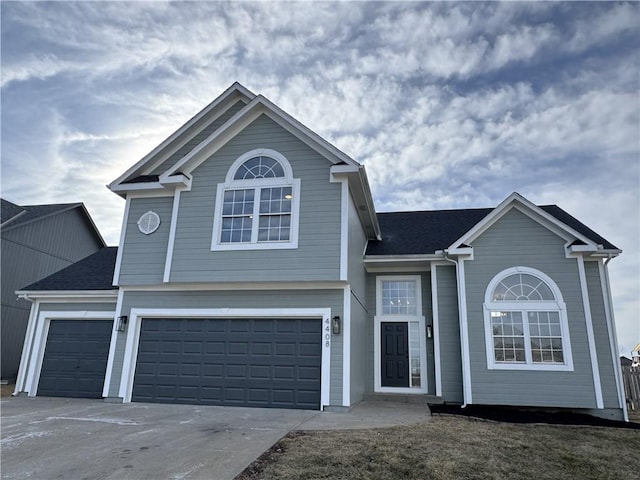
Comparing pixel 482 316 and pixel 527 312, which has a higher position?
pixel 527 312

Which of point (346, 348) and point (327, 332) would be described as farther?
point (327, 332)

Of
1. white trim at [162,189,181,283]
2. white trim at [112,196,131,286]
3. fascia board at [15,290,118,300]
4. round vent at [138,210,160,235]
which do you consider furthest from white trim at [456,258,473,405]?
fascia board at [15,290,118,300]

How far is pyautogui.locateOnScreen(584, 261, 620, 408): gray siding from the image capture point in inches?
359

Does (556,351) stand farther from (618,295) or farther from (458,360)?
(618,295)

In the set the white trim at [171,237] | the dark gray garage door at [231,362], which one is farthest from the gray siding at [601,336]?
the white trim at [171,237]

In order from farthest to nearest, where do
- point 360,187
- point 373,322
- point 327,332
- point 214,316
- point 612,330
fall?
point 373,322
point 360,187
point 214,316
point 612,330
point 327,332

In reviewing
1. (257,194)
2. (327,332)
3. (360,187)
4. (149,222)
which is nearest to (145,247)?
(149,222)

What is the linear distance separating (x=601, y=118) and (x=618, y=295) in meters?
8.33

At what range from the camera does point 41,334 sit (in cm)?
1115

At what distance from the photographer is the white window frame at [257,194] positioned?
366 inches

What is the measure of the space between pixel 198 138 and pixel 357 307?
20.6 ft

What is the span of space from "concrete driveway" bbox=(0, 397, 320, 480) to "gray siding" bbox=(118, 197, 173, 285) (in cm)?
297

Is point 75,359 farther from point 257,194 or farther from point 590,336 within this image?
point 590,336

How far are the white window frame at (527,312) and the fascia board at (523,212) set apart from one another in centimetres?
109
